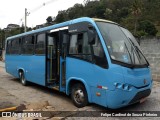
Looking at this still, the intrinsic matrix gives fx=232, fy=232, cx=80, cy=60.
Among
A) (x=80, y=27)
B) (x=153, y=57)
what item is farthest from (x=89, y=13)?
(x=80, y=27)

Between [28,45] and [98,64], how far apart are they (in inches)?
241

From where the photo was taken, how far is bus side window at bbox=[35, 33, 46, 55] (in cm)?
974

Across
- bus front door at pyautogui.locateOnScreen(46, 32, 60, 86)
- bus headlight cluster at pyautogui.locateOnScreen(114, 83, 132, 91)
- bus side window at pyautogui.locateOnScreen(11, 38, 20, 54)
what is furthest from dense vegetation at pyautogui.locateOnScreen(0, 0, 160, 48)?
bus headlight cluster at pyautogui.locateOnScreen(114, 83, 132, 91)

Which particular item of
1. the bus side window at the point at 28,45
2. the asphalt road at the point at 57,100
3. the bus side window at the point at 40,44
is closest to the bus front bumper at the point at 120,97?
the asphalt road at the point at 57,100

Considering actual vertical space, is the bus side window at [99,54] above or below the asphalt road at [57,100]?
above

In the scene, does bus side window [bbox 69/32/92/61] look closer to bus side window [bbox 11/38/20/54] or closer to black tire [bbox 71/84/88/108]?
black tire [bbox 71/84/88/108]

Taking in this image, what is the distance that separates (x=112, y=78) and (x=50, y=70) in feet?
13.1

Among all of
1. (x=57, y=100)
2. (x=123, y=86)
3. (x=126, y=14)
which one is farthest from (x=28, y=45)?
(x=126, y=14)

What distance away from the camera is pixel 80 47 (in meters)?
7.06

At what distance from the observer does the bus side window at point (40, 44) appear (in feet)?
32.0

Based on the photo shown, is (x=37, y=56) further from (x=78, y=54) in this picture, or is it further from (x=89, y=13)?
(x=89, y=13)

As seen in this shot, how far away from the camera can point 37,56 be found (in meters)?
10.3

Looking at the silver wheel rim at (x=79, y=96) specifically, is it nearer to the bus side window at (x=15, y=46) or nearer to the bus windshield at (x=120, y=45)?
the bus windshield at (x=120, y=45)

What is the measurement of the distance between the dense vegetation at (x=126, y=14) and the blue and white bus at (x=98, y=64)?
47.3ft
